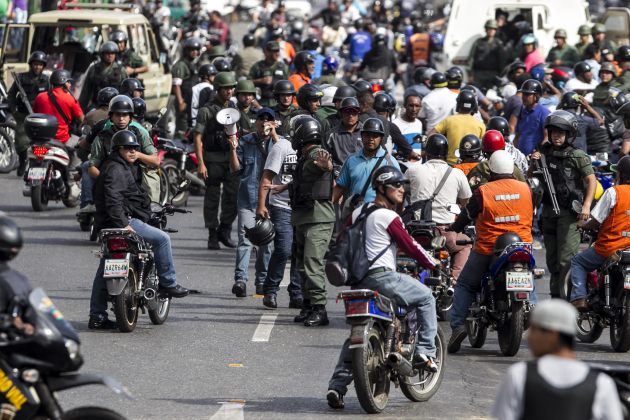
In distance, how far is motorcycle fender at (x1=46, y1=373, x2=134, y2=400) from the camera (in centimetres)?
742

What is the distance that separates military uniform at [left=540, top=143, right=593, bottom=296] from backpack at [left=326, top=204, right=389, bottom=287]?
4244 millimetres

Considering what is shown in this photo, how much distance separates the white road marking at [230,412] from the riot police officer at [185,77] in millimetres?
15869

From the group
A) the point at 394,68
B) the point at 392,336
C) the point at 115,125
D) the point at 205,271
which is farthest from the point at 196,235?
the point at 394,68

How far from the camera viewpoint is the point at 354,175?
41.4 feet

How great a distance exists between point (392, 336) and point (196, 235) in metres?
9.68

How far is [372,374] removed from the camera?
32.1 ft

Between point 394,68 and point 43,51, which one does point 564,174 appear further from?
point 394,68

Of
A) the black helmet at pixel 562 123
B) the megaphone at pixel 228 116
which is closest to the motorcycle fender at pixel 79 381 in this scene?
the black helmet at pixel 562 123

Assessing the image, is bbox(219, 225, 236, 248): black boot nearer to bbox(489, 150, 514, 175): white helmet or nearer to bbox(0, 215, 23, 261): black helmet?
bbox(489, 150, 514, 175): white helmet

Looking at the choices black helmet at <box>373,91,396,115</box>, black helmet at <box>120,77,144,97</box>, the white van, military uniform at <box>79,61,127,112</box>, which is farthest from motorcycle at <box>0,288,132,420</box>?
the white van

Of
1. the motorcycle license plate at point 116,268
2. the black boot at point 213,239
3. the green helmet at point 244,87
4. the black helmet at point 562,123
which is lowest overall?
the black boot at point 213,239

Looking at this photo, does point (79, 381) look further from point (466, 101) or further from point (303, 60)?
point (303, 60)

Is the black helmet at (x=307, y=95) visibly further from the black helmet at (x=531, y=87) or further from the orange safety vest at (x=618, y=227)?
the orange safety vest at (x=618, y=227)

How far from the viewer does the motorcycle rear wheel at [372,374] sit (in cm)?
956
